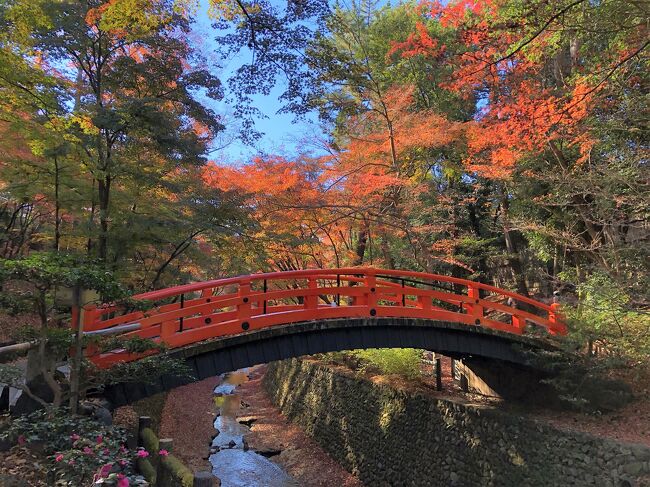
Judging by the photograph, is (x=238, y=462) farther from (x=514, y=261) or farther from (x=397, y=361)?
(x=514, y=261)

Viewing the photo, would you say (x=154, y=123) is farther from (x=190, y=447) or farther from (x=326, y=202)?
(x=190, y=447)

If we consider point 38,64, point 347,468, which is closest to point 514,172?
point 347,468

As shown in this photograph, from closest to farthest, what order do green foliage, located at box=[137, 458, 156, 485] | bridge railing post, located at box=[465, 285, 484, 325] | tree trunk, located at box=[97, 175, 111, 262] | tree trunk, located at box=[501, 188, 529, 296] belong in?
green foliage, located at box=[137, 458, 156, 485] < tree trunk, located at box=[97, 175, 111, 262] < bridge railing post, located at box=[465, 285, 484, 325] < tree trunk, located at box=[501, 188, 529, 296]

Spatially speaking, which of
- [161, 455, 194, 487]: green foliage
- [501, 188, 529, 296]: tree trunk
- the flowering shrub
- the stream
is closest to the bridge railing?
the flowering shrub

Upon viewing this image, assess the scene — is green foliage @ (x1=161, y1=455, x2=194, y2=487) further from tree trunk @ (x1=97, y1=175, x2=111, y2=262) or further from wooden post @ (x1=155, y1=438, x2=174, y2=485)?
tree trunk @ (x1=97, y1=175, x2=111, y2=262)

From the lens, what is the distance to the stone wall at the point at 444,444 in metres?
7.06

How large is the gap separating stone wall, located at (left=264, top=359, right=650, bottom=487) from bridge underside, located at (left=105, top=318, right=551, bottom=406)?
154cm

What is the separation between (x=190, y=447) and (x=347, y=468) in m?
4.95

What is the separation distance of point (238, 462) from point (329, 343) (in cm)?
730

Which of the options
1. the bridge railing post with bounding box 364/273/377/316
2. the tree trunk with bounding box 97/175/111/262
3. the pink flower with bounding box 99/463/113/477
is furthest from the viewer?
the tree trunk with bounding box 97/175/111/262

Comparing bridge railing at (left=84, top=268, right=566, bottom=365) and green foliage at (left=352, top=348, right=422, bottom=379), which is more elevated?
bridge railing at (left=84, top=268, right=566, bottom=365)

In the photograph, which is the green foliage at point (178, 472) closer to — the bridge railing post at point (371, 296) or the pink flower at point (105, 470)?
the pink flower at point (105, 470)

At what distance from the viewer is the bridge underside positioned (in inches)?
260

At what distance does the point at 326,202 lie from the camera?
13.4 metres
